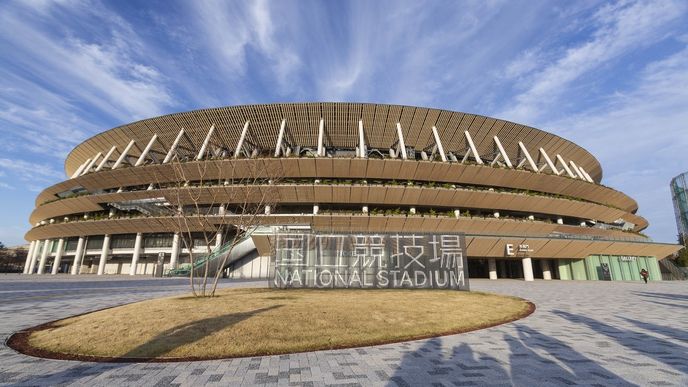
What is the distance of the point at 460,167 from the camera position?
3562cm

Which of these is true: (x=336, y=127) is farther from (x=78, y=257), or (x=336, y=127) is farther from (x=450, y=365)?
(x=78, y=257)

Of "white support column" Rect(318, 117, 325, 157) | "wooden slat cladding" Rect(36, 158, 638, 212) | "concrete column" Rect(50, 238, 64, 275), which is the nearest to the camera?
"wooden slat cladding" Rect(36, 158, 638, 212)

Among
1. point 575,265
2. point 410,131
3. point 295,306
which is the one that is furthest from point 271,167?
point 575,265

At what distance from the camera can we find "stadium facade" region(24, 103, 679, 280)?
34062mm

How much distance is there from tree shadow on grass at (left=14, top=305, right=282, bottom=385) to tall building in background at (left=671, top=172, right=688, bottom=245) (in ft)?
340

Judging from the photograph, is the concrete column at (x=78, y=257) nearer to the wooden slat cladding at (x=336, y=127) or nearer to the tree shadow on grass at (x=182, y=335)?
the wooden slat cladding at (x=336, y=127)

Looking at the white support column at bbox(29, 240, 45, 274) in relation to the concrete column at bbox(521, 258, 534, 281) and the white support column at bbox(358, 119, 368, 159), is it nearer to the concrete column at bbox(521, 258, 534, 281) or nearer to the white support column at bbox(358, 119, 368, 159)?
the white support column at bbox(358, 119, 368, 159)

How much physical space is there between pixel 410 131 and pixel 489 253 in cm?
1846

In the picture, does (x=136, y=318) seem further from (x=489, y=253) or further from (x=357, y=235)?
(x=489, y=253)

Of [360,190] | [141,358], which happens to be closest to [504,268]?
[360,190]

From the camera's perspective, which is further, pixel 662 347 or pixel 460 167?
pixel 460 167

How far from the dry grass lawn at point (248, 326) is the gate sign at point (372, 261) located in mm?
6128

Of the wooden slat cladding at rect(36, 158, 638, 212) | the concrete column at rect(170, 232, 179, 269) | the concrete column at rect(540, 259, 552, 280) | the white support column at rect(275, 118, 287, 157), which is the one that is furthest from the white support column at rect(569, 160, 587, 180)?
the concrete column at rect(170, 232, 179, 269)

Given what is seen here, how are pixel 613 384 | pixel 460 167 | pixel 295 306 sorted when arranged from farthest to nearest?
pixel 460 167 < pixel 295 306 < pixel 613 384
